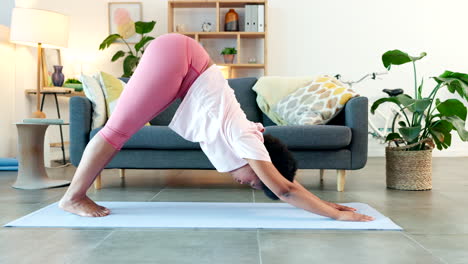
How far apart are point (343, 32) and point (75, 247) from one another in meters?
4.88

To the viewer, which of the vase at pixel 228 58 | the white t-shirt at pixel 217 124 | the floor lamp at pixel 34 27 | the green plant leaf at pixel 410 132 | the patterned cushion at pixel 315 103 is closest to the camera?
the white t-shirt at pixel 217 124

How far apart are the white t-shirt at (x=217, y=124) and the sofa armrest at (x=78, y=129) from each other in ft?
3.90

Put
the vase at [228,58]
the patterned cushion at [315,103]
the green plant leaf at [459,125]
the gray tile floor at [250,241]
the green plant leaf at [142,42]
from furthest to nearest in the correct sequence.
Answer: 1. the vase at [228,58]
2. the green plant leaf at [142,42]
3. the patterned cushion at [315,103]
4. the green plant leaf at [459,125]
5. the gray tile floor at [250,241]

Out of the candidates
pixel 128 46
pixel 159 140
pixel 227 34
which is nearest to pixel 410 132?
pixel 159 140

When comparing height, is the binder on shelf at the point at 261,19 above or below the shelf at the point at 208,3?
below

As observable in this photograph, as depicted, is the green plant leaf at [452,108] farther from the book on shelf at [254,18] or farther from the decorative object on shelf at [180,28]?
the decorative object on shelf at [180,28]

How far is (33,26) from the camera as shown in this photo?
4090 millimetres

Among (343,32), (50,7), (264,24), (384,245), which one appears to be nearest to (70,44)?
(50,7)

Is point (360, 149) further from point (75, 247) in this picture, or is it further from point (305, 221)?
point (75, 247)

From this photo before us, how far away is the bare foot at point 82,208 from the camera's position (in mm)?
1987

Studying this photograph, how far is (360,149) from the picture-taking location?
2.84 meters

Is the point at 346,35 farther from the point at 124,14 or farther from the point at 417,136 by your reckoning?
the point at 417,136

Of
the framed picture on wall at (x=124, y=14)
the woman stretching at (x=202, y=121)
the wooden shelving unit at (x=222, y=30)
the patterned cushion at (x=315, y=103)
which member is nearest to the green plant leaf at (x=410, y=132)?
the patterned cushion at (x=315, y=103)

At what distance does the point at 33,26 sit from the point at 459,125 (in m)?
3.65
